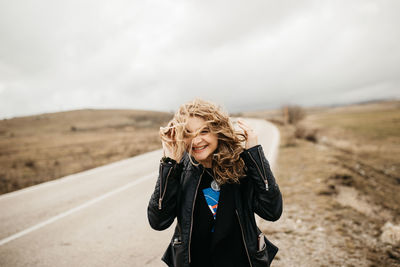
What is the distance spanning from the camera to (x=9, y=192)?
22.3ft

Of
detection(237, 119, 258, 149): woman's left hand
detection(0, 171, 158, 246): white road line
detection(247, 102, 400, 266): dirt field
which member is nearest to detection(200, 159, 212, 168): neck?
detection(237, 119, 258, 149): woman's left hand

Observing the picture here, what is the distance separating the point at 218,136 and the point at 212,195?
44 centimetres

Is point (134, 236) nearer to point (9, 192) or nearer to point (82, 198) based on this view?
point (82, 198)

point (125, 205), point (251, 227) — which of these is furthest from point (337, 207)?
point (125, 205)

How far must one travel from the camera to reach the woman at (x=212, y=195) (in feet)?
4.60

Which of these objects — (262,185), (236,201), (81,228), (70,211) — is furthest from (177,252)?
(70,211)

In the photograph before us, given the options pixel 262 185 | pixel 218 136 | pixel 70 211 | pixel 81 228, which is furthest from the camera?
pixel 70 211

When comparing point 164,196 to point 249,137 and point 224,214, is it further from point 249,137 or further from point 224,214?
point 249,137

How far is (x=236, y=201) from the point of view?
1438 millimetres

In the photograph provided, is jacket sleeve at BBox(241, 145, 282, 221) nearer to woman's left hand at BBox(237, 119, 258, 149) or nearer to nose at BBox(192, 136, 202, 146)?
woman's left hand at BBox(237, 119, 258, 149)

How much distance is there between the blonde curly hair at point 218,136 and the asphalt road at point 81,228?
1782mm

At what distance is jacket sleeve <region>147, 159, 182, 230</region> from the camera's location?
1423mm

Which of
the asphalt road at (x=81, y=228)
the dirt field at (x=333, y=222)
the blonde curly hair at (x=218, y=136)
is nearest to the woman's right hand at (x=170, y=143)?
the blonde curly hair at (x=218, y=136)

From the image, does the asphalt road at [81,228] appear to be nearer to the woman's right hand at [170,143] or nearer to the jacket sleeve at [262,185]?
the jacket sleeve at [262,185]
